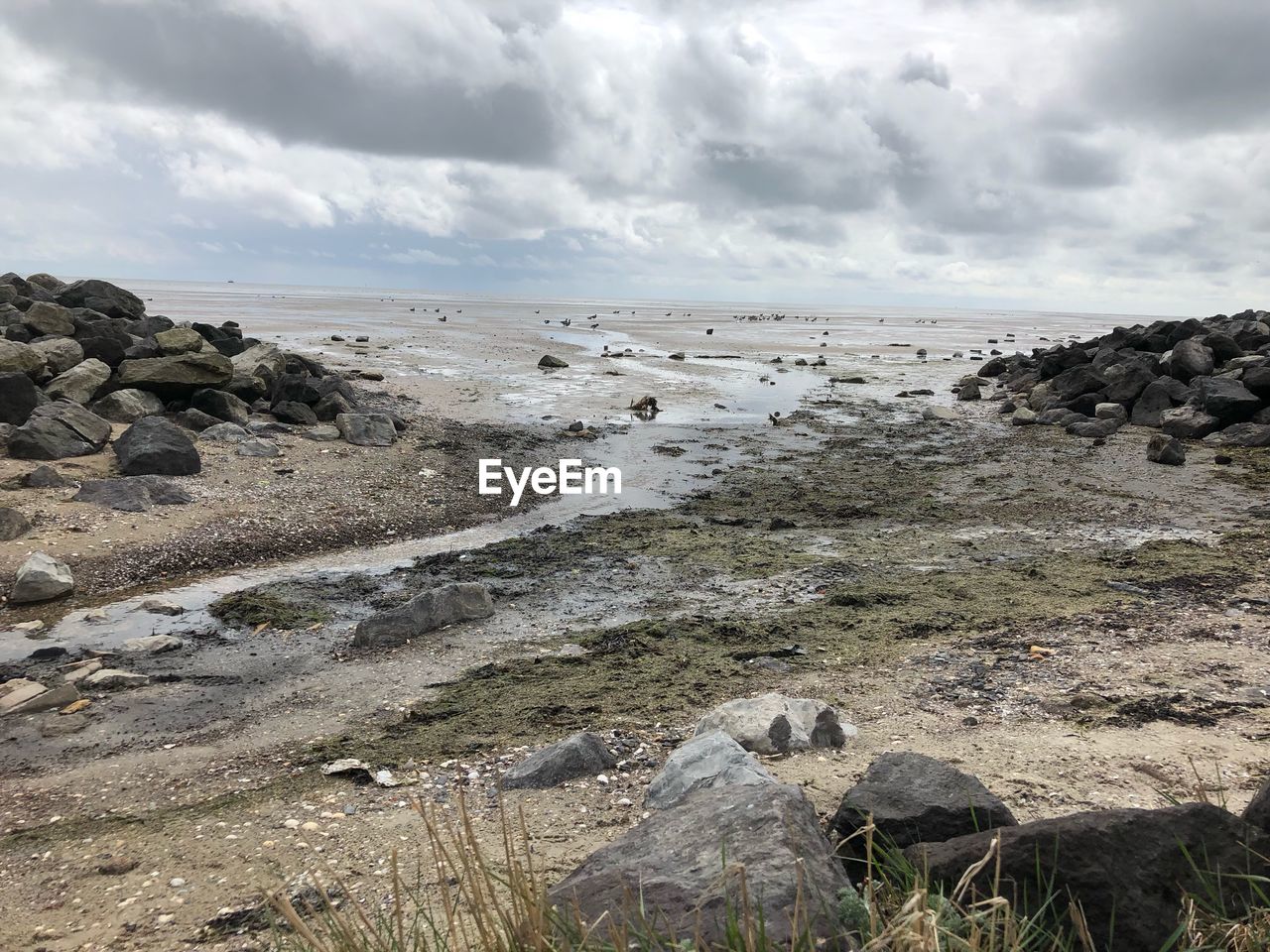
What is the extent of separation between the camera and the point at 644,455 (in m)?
16.4

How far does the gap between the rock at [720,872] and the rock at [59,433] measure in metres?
12.1

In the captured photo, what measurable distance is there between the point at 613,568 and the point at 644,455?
269 inches

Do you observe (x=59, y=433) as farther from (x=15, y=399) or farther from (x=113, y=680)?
(x=113, y=680)

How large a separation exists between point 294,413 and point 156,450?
415cm

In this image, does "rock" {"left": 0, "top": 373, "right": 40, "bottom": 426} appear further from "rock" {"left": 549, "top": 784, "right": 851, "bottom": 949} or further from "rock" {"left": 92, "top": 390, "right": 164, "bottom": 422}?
"rock" {"left": 549, "top": 784, "right": 851, "bottom": 949}

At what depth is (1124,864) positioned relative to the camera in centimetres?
270

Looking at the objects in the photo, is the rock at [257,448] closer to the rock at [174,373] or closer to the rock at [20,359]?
the rock at [174,373]

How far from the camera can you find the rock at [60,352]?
1495 centimetres

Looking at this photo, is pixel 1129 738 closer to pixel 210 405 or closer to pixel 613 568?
pixel 613 568

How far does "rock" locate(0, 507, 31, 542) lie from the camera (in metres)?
9.28

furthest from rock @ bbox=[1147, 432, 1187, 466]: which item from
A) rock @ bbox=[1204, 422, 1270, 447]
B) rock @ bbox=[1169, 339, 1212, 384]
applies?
rock @ bbox=[1169, 339, 1212, 384]

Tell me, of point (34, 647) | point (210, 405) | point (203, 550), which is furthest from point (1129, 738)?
point (210, 405)

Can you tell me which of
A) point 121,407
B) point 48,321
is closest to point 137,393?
point 121,407

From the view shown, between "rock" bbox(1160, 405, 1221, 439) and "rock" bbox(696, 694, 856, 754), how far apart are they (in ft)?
50.3
